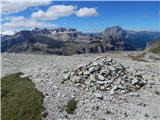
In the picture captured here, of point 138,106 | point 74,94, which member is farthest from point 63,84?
point 138,106

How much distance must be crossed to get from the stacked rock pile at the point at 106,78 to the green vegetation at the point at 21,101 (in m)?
4.72

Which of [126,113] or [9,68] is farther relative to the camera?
[9,68]

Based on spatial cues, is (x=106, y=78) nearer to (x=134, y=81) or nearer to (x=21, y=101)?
(x=134, y=81)

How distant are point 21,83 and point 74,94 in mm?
7114

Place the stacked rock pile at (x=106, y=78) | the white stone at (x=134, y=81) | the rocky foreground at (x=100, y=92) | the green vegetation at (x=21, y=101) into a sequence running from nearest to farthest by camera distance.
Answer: the rocky foreground at (x=100, y=92)
the green vegetation at (x=21, y=101)
the stacked rock pile at (x=106, y=78)
the white stone at (x=134, y=81)

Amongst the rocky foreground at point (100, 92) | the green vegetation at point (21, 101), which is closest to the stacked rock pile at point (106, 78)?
the rocky foreground at point (100, 92)

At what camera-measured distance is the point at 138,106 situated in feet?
94.1

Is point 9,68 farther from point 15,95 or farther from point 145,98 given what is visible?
point 145,98

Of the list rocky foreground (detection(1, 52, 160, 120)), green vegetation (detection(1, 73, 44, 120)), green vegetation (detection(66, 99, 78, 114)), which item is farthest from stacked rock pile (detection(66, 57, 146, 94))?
green vegetation (detection(1, 73, 44, 120))

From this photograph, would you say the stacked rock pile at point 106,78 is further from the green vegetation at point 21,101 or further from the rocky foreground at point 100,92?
the green vegetation at point 21,101

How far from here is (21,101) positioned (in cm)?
2938

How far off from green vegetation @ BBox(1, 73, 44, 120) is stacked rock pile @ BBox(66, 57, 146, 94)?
15.5 ft

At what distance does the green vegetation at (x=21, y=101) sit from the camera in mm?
27494

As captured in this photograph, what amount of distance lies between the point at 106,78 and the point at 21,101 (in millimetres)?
9091
